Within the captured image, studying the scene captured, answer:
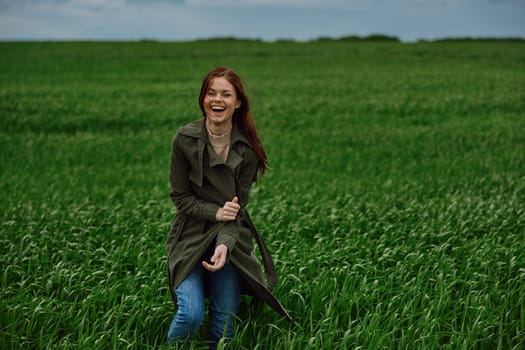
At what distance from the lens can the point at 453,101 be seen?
22844 mm

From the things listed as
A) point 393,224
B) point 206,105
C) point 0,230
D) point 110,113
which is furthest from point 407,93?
point 206,105

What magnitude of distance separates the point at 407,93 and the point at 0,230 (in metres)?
20.4

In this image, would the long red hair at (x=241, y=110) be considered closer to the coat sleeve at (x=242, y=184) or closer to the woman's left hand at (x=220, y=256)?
the coat sleeve at (x=242, y=184)

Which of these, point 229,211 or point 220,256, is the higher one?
point 229,211

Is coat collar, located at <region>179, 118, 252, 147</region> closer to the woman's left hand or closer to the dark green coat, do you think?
the dark green coat

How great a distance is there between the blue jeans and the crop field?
18 centimetres

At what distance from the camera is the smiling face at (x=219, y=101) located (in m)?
3.92

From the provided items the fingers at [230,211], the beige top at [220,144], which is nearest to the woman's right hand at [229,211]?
the fingers at [230,211]

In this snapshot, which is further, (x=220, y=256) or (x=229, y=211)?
(x=229, y=211)

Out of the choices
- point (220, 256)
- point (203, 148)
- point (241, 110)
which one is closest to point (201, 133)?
point (203, 148)

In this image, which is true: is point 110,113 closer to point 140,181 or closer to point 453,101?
point 140,181

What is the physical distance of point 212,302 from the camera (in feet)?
13.5

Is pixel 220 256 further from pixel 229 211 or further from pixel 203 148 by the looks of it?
pixel 203 148

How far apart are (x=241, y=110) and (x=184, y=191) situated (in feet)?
2.31
